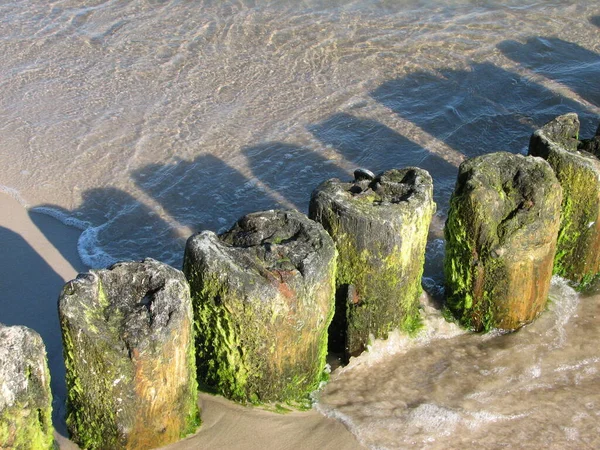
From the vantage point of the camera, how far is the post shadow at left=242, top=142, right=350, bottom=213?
7121 mm

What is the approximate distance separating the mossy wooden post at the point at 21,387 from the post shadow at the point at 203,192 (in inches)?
122

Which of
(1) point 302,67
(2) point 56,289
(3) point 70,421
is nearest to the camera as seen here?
(3) point 70,421

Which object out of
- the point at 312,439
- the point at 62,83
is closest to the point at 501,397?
the point at 312,439

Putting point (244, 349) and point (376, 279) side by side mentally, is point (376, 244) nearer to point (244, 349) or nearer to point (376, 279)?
A: point (376, 279)

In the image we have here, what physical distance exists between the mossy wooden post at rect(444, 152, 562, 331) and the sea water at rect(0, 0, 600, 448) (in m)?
0.23

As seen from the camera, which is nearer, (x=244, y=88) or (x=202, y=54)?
(x=244, y=88)

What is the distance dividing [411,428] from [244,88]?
17.3 feet

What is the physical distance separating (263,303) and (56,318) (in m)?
2.05

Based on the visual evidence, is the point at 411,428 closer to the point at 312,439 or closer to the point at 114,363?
the point at 312,439

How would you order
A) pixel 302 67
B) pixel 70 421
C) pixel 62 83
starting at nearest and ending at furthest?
pixel 70 421 → pixel 62 83 → pixel 302 67

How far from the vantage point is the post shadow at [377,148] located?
7539 mm

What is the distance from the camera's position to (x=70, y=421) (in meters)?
4.02

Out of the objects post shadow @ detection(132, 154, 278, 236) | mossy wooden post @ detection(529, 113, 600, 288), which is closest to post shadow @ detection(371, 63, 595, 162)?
mossy wooden post @ detection(529, 113, 600, 288)

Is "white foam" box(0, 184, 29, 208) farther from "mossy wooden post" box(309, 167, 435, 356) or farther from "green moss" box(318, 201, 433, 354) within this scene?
"green moss" box(318, 201, 433, 354)
